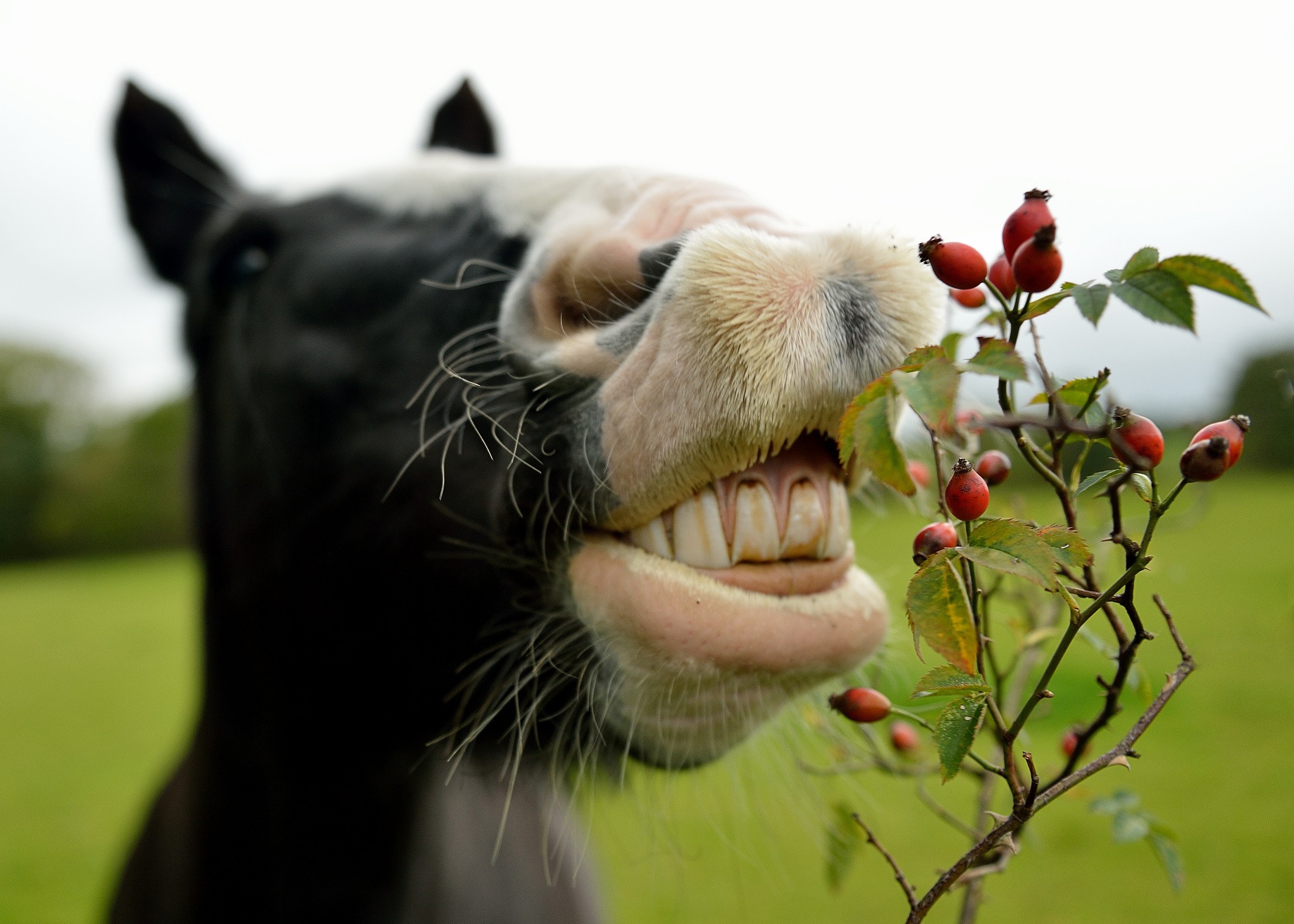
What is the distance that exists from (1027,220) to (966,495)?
193 mm

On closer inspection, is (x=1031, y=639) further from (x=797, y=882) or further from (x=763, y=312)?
(x=797, y=882)

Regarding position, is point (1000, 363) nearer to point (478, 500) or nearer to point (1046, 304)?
point (1046, 304)

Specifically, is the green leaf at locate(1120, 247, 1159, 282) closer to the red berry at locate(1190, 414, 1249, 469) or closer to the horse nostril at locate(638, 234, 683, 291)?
the red berry at locate(1190, 414, 1249, 469)

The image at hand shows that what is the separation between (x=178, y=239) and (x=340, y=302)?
883 millimetres

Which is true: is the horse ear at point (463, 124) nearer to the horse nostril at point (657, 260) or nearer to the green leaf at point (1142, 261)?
the horse nostril at point (657, 260)

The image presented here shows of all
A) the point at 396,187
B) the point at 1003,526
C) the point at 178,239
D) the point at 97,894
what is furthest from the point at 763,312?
the point at 97,894

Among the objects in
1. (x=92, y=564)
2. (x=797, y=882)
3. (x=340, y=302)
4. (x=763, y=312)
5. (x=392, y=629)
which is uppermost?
(x=763, y=312)

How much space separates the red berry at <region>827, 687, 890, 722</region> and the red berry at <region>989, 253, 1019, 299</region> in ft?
1.20

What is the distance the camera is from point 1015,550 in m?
0.46

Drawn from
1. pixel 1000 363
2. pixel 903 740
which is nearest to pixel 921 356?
pixel 1000 363

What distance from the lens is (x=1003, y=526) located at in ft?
1.54

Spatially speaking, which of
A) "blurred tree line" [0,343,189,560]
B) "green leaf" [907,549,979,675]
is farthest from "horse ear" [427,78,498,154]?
"blurred tree line" [0,343,189,560]

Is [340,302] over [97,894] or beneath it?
over

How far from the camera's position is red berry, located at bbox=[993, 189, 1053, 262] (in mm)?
515
